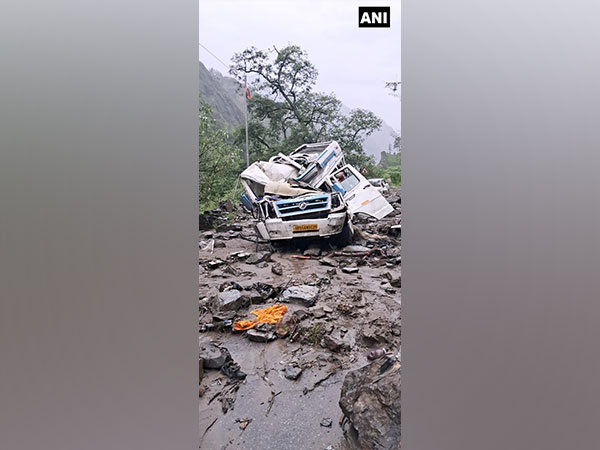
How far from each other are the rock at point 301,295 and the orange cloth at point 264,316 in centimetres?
8

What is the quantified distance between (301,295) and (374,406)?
1.05 m

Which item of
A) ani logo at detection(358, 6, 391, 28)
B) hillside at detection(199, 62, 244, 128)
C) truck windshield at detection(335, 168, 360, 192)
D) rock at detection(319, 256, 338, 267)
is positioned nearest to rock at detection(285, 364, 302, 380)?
rock at detection(319, 256, 338, 267)

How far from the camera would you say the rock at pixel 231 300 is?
→ 2139mm

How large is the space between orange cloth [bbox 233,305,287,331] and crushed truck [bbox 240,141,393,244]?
27.6 inches

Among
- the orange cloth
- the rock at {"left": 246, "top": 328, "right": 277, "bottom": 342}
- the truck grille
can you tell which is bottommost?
the rock at {"left": 246, "top": 328, "right": 277, "bottom": 342}

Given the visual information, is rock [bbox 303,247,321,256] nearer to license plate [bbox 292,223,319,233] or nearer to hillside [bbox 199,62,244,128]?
license plate [bbox 292,223,319,233]

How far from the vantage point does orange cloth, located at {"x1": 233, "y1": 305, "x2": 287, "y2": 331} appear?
2053 mm

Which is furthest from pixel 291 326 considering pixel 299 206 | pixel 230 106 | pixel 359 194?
pixel 230 106

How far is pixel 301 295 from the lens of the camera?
2.25 m

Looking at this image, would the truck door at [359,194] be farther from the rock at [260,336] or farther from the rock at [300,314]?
the rock at [260,336]
